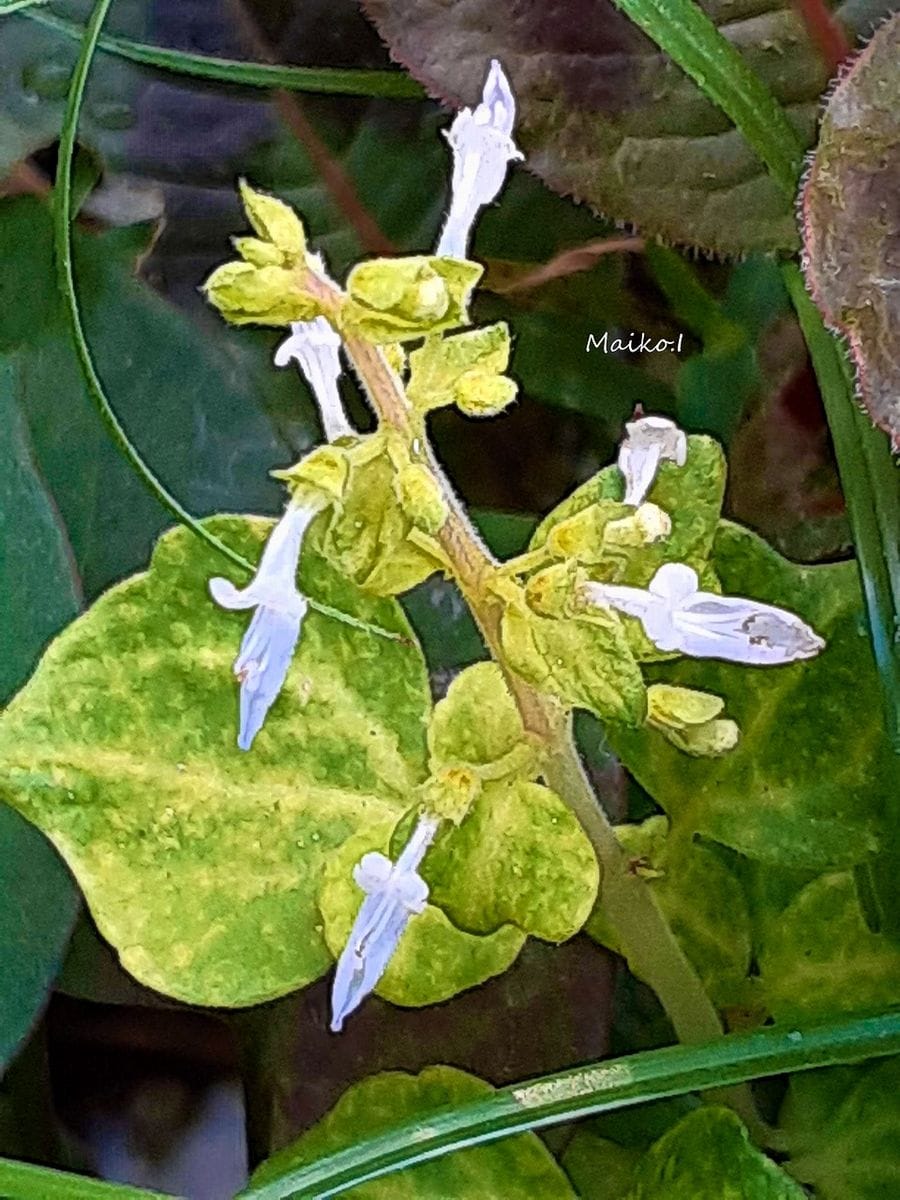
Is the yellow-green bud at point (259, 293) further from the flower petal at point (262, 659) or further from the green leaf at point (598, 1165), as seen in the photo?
the green leaf at point (598, 1165)

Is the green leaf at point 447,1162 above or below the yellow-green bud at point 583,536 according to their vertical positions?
below

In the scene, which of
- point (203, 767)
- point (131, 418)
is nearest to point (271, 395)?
point (131, 418)

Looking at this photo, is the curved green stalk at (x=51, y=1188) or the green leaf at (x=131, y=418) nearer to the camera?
the curved green stalk at (x=51, y=1188)

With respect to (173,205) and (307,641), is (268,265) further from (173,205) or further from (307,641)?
(173,205)

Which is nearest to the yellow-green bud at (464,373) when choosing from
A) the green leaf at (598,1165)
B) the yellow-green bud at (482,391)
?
the yellow-green bud at (482,391)

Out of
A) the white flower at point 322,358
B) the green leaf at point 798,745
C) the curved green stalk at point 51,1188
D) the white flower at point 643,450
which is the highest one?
the white flower at point 322,358

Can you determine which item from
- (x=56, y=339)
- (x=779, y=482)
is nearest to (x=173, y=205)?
(x=56, y=339)

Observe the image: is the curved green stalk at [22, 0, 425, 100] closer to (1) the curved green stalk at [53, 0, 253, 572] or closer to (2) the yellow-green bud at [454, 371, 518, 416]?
(1) the curved green stalk at [53, 0, 253, 572]

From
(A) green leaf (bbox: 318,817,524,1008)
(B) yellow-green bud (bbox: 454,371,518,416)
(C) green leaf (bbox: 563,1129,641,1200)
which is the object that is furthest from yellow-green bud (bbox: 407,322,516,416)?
(C) green leaf (bbox: 563,1129,641,1200)
